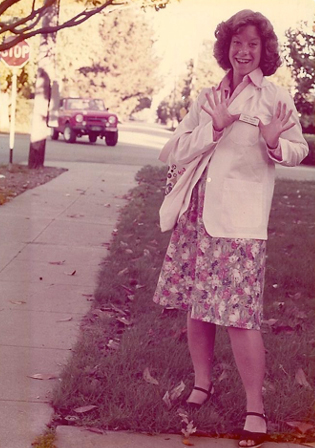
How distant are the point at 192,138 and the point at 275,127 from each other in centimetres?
39

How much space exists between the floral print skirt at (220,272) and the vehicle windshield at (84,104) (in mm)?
27788

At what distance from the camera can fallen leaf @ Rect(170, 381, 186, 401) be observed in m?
3.92

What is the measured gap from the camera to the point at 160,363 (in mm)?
4434

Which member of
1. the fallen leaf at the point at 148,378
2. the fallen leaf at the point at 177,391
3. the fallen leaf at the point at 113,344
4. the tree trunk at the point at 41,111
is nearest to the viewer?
the fallen leaf at the point at 177,391

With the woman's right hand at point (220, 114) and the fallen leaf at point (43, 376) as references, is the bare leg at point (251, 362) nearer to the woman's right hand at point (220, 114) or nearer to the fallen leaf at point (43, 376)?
the woman's right hand at point (220, 114)

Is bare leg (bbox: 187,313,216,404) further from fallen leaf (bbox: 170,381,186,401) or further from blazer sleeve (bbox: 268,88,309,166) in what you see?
blazer sleeve (bbox: 268,88,309,166)

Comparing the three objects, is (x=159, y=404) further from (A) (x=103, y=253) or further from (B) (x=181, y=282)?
(A) (x=103, y=253)

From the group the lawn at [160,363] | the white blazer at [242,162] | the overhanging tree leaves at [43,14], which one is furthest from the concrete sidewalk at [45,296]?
the overhanging tree leaves at [43,14]

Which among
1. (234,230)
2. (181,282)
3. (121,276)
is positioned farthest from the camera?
(121,276)

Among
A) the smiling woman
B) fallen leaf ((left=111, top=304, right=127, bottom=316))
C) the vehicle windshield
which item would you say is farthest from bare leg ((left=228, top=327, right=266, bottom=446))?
the vehicle windshield

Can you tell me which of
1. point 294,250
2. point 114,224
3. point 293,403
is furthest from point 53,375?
point 114,224

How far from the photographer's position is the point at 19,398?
3873 mm

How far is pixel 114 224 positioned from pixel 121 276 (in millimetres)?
3078

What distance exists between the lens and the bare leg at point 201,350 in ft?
12.8
